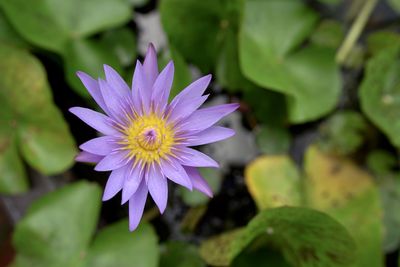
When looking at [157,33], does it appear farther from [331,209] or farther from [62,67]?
[331,209]

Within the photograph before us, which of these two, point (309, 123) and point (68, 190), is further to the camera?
point (309, 123)

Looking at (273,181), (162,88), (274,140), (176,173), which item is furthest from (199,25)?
(176,173)

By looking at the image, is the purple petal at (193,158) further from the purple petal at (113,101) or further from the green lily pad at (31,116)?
the green lily pad at (31,116)

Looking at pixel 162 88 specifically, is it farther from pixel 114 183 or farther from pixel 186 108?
pixel 114 183

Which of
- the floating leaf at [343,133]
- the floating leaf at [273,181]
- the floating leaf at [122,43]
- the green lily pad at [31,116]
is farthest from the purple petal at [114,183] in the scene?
the floating leaf at [343,133]

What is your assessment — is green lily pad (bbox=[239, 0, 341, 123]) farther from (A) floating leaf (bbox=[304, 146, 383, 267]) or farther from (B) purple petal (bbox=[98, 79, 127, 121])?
(B) purple petal (bbox=[98, 79, 127, 121])

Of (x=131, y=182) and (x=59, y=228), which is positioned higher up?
(x=131, y=182)

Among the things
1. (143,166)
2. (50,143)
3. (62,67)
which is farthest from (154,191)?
(62,67)
